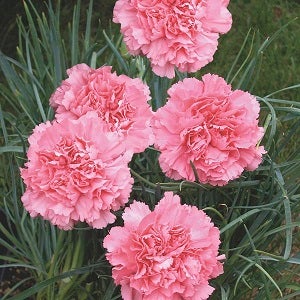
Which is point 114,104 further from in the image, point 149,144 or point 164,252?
point 164,252

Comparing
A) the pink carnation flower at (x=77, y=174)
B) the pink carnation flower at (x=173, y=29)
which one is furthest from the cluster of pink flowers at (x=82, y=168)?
the pink carnation flower at (x=173, y=29)

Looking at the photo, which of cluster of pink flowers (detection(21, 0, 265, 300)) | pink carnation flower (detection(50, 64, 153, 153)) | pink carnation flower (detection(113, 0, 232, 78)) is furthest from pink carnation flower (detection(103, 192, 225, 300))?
pink carnation flower (detection(113, 0, 232, 78))

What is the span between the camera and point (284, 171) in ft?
4.73

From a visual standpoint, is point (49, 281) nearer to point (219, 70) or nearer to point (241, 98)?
point (241, 98)

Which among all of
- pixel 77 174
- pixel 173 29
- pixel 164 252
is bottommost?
pixel 164 252

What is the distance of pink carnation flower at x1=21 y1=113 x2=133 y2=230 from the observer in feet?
3.57

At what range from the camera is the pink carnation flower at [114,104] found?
118cm

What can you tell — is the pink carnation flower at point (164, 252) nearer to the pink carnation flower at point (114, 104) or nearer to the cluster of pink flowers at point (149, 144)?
the cluster of pink flowers at point (149, 144)

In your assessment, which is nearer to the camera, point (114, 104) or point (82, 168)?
point (82, 168)

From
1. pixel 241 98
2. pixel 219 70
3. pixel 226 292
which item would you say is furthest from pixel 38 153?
pixel 219 70

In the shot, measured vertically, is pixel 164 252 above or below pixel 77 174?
below

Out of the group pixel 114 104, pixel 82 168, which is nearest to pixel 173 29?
pixel 114 104

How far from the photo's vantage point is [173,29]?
1212 millimetres

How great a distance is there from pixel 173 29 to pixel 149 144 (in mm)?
212
